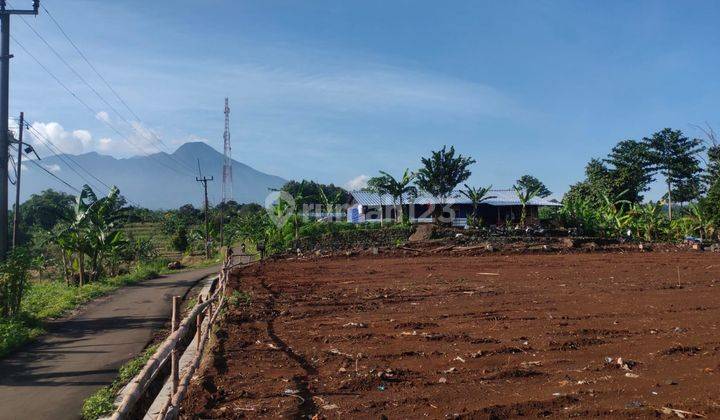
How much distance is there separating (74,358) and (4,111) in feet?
25.8

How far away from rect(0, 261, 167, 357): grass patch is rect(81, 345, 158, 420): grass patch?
2177mm

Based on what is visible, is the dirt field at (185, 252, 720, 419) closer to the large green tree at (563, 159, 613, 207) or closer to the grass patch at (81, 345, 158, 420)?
the grass patch at (81, 345, 158, 420)

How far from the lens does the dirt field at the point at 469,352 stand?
482 cm

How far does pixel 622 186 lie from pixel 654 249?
A: 1630 centimetres

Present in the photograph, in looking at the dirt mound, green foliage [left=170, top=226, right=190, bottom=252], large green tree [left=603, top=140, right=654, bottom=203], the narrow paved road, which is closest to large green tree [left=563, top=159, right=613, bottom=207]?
large green tree [left=603, top=140, right=654, bottom=203]

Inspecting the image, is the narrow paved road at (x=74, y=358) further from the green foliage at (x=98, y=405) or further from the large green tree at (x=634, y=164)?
the large green tree at (x=634, y=164)

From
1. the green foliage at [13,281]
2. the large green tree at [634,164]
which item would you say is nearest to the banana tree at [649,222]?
the large green tree at [634,164]

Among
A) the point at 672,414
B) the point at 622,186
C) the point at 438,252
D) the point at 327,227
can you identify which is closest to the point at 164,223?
the point at 327,227

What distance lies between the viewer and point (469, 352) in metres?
6.52

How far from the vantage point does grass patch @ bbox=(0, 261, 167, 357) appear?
26.9ft

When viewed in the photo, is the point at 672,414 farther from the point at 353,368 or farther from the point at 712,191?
the point at 712,191

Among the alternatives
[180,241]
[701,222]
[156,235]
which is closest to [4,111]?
[180,241]

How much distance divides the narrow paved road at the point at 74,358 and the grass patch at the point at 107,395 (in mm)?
110

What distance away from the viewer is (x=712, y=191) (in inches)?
1133
